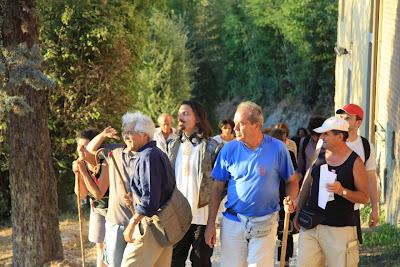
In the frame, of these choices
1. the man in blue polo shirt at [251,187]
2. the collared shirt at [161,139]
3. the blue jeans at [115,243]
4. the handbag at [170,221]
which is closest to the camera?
the handbag at [170,221]

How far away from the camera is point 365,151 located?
748 cm

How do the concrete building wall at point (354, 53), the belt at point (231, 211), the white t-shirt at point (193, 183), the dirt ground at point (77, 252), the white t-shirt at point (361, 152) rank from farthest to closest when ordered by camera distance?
the concrete building wall at point (354, 53)
the dirt ground at point (77, 252)
the white t-shirt at point (193, 183)
the white t-shirt at point (361, 152)
the belt at point (231, 211)

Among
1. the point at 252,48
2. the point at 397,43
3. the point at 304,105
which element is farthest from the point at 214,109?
the point at 397,43

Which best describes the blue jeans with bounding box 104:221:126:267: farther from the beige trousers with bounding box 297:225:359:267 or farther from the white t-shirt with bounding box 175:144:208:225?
the beige trousers with bounding box 297:225:359:267

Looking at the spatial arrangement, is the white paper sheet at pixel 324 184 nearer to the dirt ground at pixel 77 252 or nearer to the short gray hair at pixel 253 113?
the short gray hair at pixel 253 113

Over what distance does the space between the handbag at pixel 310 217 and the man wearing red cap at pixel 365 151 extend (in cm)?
77

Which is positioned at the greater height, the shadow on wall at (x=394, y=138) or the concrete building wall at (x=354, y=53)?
the concrete building wall at (x=354, y=53)

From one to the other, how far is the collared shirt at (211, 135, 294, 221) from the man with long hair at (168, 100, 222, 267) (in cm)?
82

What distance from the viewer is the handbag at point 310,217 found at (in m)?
6.64

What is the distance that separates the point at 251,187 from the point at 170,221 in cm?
67

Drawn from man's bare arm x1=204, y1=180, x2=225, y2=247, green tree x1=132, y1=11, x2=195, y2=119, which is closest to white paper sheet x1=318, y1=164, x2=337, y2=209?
man's bare arm x1=204, y1=180, x2=225, y2=247

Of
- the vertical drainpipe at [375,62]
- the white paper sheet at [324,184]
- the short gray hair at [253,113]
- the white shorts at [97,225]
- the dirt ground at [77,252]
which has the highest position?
the vertical drainpipe at [375,62]

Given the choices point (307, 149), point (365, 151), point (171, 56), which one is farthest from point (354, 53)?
point (171, 56)

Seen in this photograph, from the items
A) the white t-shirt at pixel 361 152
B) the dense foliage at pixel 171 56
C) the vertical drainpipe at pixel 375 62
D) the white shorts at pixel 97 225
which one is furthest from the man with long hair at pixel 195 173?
the vertical drainpipe at pixel 375 62
